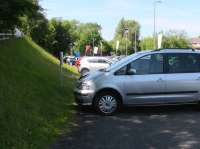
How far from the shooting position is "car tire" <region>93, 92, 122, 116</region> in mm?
12789

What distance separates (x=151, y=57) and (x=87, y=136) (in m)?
3.79

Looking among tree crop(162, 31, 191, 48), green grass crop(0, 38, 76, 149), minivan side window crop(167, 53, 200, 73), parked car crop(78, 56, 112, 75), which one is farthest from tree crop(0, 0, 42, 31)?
tree crop(162, 31, 191, 48)

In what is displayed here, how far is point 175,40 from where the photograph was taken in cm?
11988

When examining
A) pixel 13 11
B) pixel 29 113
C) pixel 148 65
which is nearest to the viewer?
pixel 29 113

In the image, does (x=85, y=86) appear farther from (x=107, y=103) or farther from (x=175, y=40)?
(x=175, y=40)

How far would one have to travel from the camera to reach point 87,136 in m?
9.90

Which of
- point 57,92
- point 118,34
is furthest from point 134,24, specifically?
point 57,92

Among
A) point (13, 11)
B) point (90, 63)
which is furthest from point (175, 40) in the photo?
point (13, 11)

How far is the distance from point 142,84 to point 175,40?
10886cm

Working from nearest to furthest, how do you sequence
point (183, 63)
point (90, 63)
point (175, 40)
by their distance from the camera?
1. point (183, 63)
2. point (90, 63)
3. point (175, 40)

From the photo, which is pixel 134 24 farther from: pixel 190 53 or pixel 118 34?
pixel 190 53

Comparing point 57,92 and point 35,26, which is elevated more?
point 35,26

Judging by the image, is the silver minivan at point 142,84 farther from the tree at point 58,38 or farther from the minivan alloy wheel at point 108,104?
the tree at point 58,38

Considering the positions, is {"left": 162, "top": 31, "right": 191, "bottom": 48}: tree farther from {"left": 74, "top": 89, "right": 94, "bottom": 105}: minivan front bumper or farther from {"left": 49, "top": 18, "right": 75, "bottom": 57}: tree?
{"left": 74, "top": 89, "right": 94, "bottom": 105}: minivan front bumper
